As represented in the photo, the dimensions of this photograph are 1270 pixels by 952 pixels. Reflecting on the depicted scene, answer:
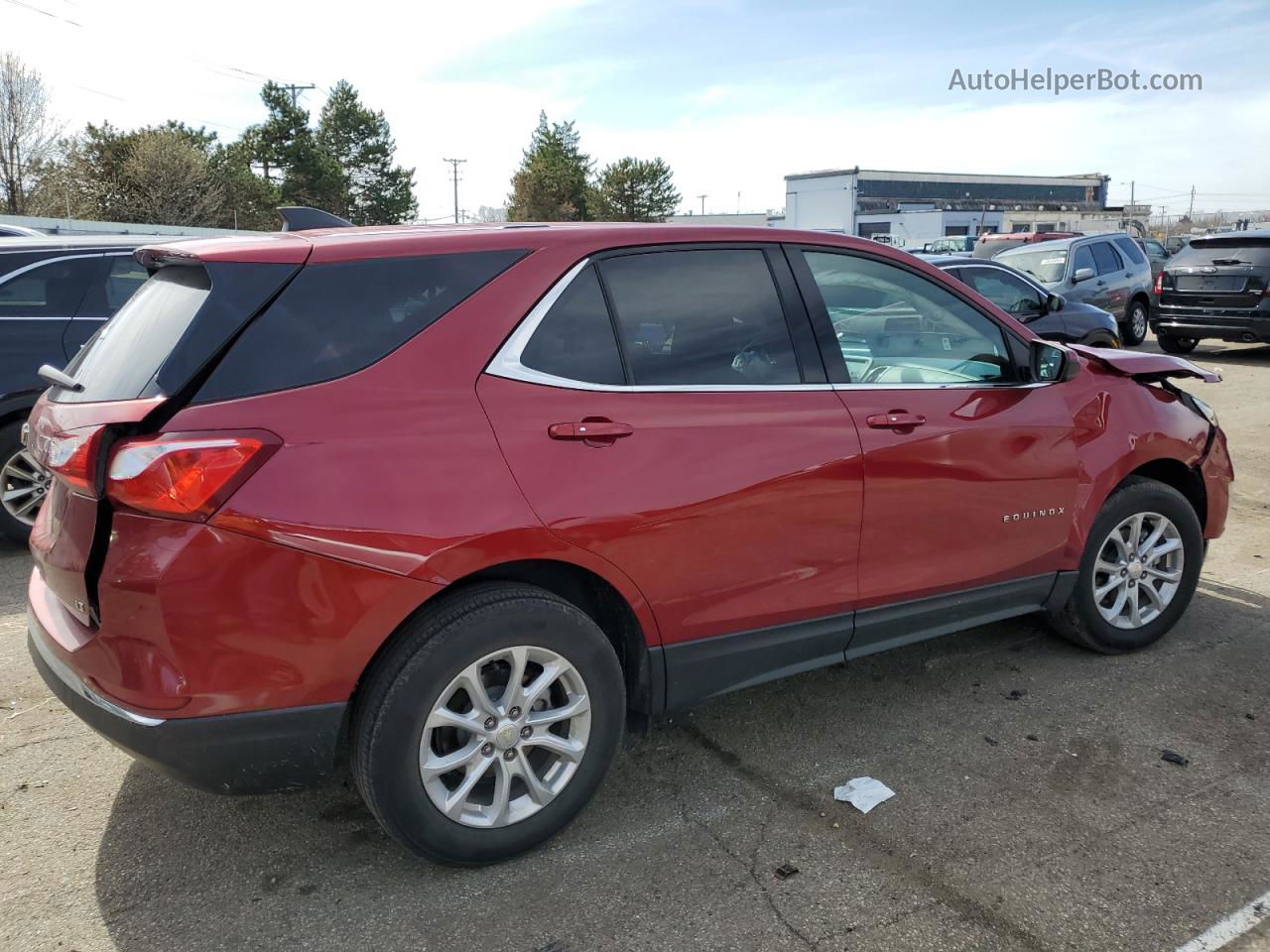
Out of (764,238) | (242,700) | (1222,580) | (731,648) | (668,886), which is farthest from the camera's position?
(1222,580)

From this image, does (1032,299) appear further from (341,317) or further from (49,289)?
(341,317)

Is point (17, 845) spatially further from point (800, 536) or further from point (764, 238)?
point (764, 238)

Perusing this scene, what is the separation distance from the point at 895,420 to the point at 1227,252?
541 inches

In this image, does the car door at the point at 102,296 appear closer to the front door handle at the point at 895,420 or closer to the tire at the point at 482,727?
the tire at the point at 482,727

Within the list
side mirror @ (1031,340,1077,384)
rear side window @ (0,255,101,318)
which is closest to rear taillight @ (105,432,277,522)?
side mirror @ (1031,340,1077,384)

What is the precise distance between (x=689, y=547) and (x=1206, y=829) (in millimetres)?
1801

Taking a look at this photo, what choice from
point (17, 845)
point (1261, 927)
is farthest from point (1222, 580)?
point (17, 845)

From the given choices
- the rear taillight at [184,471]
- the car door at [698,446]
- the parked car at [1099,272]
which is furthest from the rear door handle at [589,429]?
the parked car at [1099,272]

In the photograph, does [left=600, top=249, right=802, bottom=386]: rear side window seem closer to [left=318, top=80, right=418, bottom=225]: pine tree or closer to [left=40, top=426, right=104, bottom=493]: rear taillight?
[left=40, top=426, right=104, bottom=493]: rear taillight

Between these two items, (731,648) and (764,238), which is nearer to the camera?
(731,648)

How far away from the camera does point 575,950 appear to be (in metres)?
2.46

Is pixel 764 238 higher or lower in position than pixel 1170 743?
higher

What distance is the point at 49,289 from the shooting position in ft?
19.2

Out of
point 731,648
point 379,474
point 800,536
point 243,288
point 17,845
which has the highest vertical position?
point 243,288
